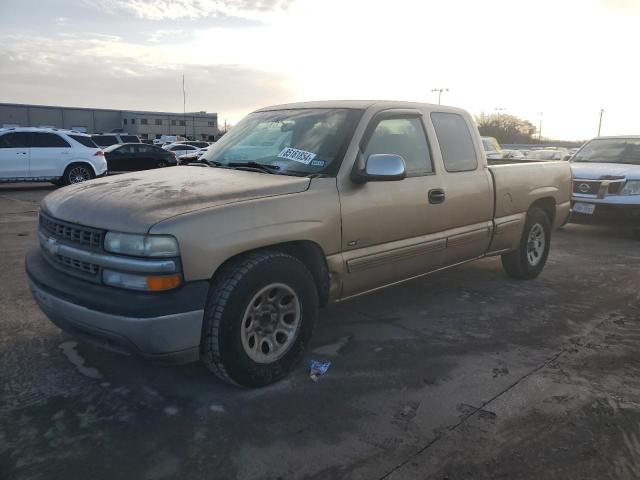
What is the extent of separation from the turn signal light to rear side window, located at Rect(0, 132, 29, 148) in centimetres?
1389

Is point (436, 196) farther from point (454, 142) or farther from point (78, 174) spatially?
point (78, 174)

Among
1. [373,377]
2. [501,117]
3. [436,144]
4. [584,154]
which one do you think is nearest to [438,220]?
[436,144]

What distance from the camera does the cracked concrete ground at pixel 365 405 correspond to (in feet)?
8.55

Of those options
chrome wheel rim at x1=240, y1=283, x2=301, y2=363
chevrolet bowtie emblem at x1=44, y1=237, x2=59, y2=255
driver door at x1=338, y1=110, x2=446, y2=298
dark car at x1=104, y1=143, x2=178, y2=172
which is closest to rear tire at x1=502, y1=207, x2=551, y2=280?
driver door at x1=338, y1=110, x2=446, y2=298

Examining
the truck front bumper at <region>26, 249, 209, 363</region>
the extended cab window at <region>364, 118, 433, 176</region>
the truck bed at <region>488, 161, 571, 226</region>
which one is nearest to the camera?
the truck front bumper at <region>26, 249, 209, 363</region>

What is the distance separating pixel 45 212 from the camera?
3557 millimetres

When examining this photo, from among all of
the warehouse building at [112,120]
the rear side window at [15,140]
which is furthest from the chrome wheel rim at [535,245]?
the warehouse building at [112,120]

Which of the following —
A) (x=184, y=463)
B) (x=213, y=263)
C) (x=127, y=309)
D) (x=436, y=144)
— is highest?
(x=436, y=144)

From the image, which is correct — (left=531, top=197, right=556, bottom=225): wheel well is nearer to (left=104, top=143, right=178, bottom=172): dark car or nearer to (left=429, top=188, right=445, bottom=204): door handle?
(left=429, top=188, right=445, bottom=204): door handle

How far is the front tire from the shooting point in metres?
3.01

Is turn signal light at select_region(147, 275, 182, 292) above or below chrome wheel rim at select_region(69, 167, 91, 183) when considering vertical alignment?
above

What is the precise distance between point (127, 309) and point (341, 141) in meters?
1.94

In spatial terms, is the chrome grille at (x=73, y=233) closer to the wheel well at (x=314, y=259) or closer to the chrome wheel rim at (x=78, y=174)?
the wheel well at (x=314, y=259)

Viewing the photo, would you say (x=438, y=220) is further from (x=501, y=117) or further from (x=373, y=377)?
(x=501, y=117)
